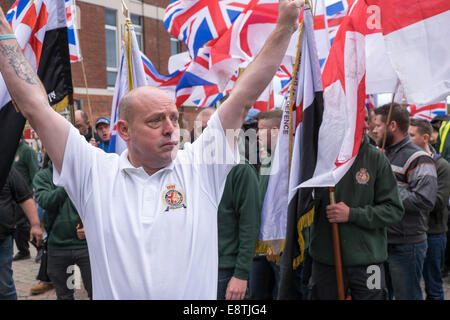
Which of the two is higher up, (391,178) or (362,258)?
(391,178)

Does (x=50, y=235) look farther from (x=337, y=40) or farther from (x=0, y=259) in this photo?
(x=337, y=40)

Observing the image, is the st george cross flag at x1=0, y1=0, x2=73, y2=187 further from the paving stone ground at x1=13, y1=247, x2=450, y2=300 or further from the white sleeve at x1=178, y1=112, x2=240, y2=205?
the paving stone ground at x1=13, y1=247, x2=450, y2=300

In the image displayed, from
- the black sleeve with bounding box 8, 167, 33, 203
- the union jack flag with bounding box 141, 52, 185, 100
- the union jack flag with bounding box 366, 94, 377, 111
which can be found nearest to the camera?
the black sleeve with bounding box 8, 167, 33, 203

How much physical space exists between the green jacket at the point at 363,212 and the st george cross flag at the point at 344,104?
383mm

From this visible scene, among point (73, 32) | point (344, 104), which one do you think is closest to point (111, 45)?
point (73, 32)

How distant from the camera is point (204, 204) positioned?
1.99 metres

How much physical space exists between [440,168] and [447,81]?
87.0 inches

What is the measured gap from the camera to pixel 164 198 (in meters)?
1.93

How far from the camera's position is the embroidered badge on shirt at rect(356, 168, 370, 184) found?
3.44 m

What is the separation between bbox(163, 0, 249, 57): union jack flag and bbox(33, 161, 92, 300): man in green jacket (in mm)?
2312

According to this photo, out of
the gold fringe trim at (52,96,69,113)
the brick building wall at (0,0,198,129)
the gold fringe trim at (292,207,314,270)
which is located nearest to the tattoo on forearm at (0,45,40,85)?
the gold fringe trim at (52,96,69,113)

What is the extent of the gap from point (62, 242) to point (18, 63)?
2531 mm

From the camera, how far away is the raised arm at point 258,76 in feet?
6.37
